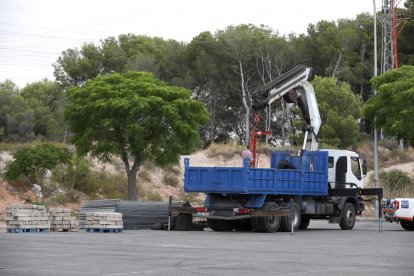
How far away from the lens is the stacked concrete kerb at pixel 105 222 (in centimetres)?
2977

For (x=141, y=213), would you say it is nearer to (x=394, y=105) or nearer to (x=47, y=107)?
(x=394, y=105)

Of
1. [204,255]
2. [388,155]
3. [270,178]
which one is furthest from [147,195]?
[204,255]

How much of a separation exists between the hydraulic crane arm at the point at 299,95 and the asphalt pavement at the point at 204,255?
326 inches

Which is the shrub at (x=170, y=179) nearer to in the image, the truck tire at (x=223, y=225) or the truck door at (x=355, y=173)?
the truck door at (x=355, y=173)

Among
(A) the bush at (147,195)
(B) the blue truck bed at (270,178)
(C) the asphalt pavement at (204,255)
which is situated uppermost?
(B) the blue truck bed at (270,178)

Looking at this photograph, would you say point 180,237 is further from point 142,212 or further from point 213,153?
point 213,153

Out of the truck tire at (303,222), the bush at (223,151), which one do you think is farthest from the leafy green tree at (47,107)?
the truck tire at (303,222)

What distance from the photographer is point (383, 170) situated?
5884cm

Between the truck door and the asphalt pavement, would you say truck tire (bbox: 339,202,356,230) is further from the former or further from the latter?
the asphalt pavement

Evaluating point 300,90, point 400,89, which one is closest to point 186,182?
point 300,90

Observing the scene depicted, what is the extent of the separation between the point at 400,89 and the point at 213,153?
62.4 feet

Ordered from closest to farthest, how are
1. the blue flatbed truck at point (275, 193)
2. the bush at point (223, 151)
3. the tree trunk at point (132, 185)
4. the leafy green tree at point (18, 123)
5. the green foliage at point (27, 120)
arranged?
1. the blue flatbed truck at point (275, 193)
2. the tree trunk at point (132, 185)
3. the bush at point (223, 151)
4. the leafy green tree at point (18, 123)
5. the green foliage at point (27, 120)

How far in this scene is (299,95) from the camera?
3541 centimetres

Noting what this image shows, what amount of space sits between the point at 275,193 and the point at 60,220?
7822 mm
